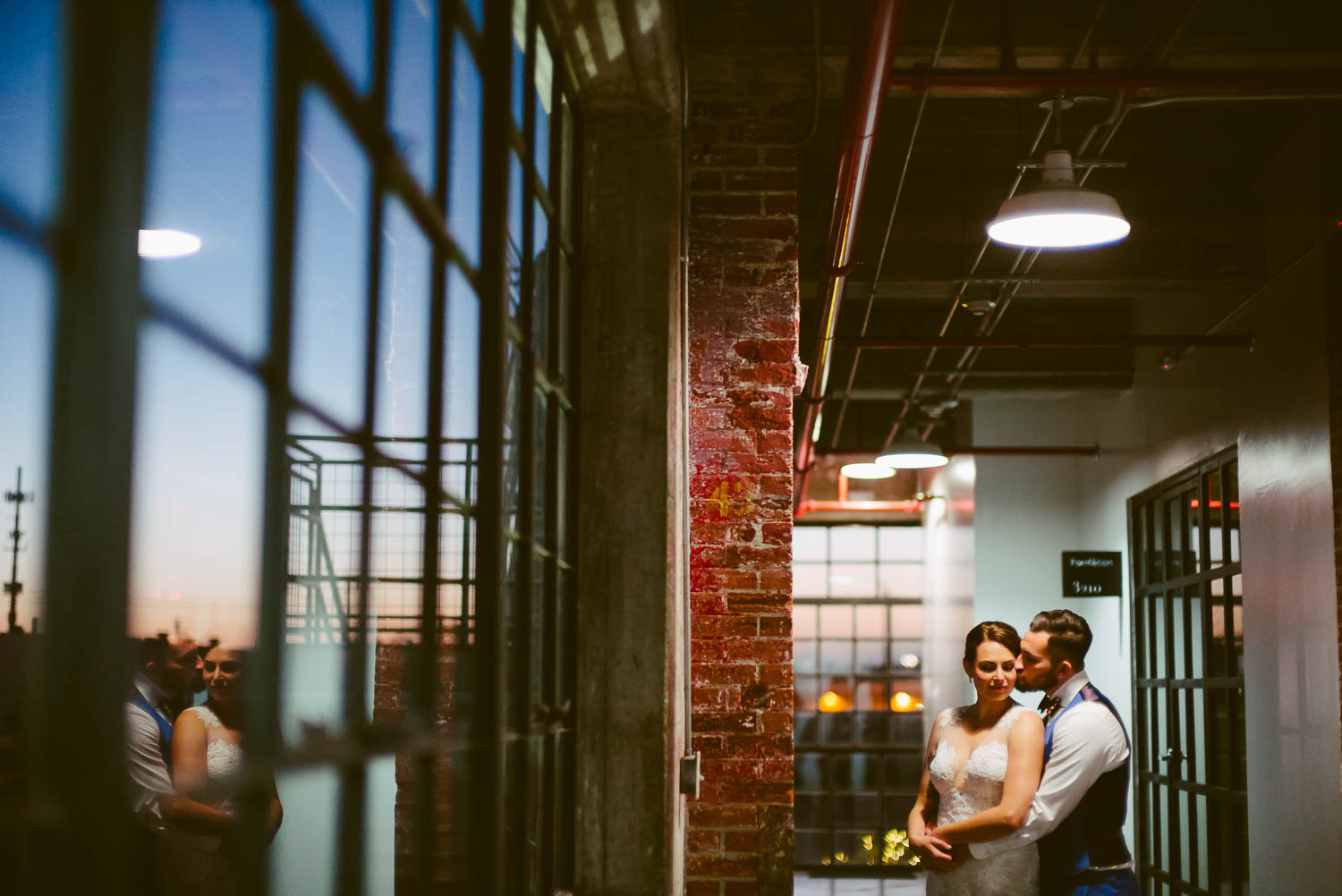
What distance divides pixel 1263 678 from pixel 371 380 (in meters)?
6.48

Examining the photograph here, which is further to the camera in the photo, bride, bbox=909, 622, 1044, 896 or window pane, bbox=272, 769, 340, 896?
bride, bbox=909, 622, 1044, 896

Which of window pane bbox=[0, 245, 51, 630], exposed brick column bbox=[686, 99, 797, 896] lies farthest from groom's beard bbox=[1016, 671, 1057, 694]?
window pane bbox=[0, 245, 51, 630]

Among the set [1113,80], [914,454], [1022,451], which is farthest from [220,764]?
[1022,451]

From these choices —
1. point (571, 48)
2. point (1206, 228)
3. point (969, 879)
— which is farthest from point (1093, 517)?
point (571, 48)

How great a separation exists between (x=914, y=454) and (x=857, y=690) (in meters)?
6.61

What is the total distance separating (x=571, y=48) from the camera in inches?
127

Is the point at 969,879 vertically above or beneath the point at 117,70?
beneath

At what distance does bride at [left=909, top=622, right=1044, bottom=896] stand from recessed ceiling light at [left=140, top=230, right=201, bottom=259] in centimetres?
310

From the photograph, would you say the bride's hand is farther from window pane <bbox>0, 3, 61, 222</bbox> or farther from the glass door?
the glass door

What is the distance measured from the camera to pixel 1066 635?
159 inches

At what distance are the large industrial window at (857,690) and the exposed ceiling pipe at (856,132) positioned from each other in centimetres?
980

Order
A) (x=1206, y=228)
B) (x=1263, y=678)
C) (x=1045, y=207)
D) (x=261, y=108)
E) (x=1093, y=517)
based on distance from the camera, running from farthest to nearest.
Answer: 1. (x=1093, y=517)
2. (x=1206, y=228)
3. (x=1263, y=678)
4. (x=1045, y=207)
5. (x=261, y=108)

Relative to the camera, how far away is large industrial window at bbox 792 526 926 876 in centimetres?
1466

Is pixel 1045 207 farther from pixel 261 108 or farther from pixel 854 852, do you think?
pixel 854 852
